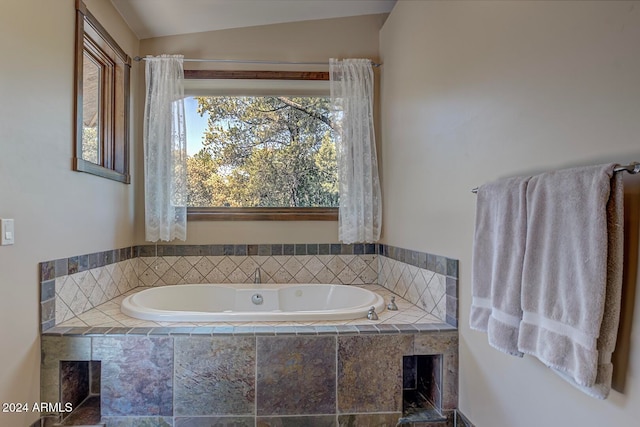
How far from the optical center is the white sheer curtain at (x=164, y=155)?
8.88ft

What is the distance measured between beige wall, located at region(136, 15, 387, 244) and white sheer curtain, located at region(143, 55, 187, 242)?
0.59 feet

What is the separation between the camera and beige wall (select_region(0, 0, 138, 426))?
1.50 m

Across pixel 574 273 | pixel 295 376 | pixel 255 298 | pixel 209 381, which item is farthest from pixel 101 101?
pixel 574 273

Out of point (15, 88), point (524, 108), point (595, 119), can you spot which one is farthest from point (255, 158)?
point (595, 119)

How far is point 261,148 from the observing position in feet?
9.86

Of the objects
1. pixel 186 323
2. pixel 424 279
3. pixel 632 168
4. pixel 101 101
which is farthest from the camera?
pixel 101 101

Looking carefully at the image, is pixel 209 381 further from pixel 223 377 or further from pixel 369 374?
pixel 369 374

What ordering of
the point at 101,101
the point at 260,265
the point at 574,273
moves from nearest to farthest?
the point at 574,273 < the point at 101,101 < the point at 260,265

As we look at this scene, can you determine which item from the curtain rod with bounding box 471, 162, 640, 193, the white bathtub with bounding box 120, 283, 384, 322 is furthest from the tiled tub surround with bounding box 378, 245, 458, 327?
the curtain rod with bounding box 471, 162, 640, 193

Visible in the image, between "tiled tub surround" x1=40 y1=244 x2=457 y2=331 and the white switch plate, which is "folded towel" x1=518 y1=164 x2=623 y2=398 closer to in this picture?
"tiled tub surround" x1=40 y1=244 x2=457 y2=331

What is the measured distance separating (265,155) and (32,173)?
5.45ft

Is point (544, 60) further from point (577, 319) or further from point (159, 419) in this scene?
point (159, 419)

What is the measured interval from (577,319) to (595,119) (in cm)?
60

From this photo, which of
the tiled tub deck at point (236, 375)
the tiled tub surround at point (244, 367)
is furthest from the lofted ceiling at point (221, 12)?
the tiled tub deck at point (236, 375)
